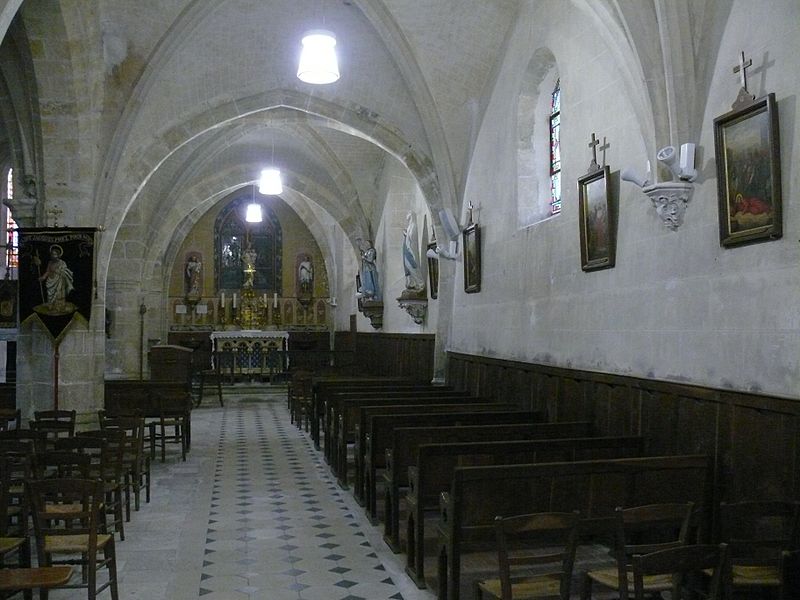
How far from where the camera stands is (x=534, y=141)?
11016 millimetres

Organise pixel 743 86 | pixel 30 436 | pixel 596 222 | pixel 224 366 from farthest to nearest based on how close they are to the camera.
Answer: pixel 224 366 → pixel 596 222 → pixel 30 436 → pixel 743 86

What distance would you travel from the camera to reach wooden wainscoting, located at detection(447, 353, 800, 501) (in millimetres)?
5395

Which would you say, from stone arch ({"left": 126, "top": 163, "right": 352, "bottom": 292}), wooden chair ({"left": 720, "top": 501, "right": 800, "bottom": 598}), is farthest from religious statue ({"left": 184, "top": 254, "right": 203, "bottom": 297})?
wooden chair ({"left": 720, "top": 501, "right": 800, "bottom": 598})

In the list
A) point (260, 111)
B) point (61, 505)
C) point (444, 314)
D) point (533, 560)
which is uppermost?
point (260, 111)

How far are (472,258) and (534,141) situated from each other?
244cm

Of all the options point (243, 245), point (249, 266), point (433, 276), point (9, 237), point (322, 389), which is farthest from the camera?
point (243, 245)

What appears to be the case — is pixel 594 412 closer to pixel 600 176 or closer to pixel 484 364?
pixel 600 176

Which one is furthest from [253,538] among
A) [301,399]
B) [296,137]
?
[296,137]

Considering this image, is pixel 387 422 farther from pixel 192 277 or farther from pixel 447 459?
pixel 192 277

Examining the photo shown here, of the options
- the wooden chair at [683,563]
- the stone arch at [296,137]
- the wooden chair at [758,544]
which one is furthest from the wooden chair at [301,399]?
the wooden chair at [683,563]

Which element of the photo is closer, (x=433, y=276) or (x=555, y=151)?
(x=555, y=151)

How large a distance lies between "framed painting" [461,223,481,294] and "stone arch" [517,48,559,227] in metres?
1.78

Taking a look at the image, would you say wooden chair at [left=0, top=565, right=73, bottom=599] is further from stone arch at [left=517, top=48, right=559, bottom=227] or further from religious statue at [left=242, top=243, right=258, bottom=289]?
religious statue at [left=242, top=243, right=258, bottom=289]

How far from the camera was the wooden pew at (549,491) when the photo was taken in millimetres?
5285
